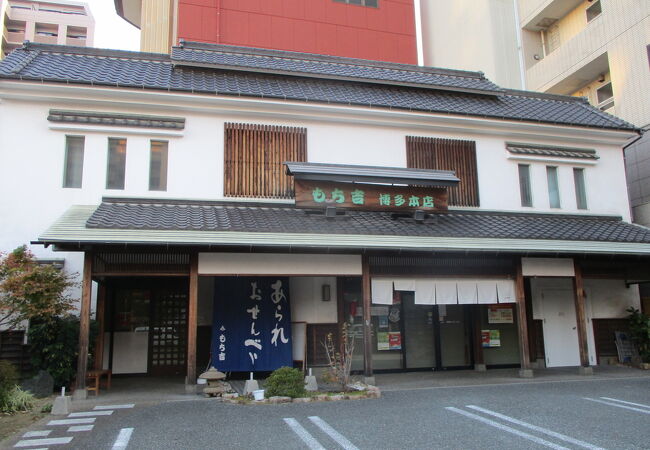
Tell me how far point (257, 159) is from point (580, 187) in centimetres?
886

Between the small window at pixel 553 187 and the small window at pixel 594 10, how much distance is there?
347 inches

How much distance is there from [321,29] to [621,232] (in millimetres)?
16934

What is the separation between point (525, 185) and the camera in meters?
13.4

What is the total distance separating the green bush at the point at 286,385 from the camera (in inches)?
329

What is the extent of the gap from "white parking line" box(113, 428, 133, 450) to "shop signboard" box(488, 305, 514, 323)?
360 inches

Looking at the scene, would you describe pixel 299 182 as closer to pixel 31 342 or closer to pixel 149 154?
pixel 149 154

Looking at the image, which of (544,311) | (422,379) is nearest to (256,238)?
(422,379)

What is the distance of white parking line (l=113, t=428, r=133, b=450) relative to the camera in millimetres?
5844

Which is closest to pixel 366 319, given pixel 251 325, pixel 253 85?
pixel 251 325

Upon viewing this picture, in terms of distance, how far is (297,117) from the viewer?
470 inches

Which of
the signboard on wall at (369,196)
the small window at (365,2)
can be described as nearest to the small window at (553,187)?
the signboard on wall at (369,196)

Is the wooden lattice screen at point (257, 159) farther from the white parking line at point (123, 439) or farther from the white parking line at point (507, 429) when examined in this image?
the white parking line at point (507, 429)

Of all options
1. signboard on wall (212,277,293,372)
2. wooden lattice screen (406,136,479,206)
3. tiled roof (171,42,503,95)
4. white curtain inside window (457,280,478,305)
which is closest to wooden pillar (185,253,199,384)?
signboard on wall (212,277,293,372)

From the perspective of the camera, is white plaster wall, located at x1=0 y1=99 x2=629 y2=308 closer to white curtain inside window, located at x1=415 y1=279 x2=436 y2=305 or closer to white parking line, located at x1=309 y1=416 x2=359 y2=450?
white curtain inside window, located at x1=415 y1=279 x2=436 y2=305
